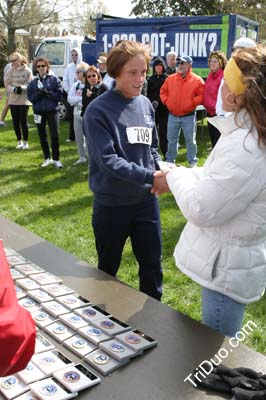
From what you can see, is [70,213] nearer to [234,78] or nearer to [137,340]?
[137,340]

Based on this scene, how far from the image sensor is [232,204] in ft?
4.80

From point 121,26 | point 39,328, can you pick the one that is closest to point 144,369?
point 39,328

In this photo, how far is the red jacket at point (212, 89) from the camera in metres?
6.79

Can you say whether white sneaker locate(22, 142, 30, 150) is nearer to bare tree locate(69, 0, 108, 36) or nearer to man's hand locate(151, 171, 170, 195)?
man's hand locate(151, 171, 170, 195)

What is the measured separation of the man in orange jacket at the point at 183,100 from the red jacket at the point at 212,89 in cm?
22

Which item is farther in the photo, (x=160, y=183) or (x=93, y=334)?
(x=160, y=183)

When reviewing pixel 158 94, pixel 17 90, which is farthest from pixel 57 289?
pixel 17 90

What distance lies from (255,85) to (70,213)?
153 inches

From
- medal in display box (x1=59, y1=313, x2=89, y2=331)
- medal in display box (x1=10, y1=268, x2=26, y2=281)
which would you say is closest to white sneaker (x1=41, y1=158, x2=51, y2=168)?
medal in display box (x1=10, y1=268, x2=26, y2=281)

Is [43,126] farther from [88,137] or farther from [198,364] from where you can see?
[198,364]

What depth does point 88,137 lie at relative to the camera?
2314 mm

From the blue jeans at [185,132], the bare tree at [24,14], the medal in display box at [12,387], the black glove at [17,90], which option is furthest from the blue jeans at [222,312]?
the bare tree at [24,14]

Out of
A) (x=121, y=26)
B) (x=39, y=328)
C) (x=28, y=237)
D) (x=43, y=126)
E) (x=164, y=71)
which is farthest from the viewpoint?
(x=121, y=26)

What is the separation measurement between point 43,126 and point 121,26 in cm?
412
